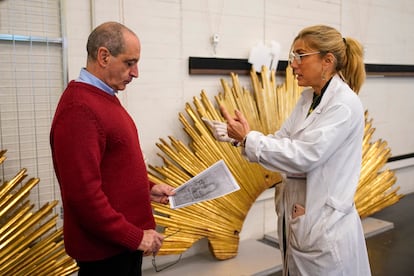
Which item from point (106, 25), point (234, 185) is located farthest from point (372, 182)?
point (106, 25)

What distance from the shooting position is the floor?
8.80ft

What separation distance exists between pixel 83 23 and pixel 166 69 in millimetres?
566

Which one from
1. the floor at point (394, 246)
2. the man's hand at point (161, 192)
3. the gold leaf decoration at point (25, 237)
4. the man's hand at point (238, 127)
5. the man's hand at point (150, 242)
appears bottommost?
the floor at point (394, 246)

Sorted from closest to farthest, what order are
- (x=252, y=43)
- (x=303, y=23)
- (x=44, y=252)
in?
(x=44, y=252)
(x=252, y=43)
(x=303, y=23)

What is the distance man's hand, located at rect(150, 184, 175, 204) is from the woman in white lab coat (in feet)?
1.10

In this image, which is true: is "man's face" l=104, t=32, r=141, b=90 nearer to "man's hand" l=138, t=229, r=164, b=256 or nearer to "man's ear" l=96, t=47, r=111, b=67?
"man's ear" l=96, t=47, r=111, b=67

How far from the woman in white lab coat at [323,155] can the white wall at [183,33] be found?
940 millimetres

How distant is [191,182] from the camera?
1.55 meters

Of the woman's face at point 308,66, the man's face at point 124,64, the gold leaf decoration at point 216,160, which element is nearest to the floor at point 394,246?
the gold leaf decoration at point 216,160

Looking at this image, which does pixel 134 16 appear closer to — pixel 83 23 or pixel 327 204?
pixel 83 23

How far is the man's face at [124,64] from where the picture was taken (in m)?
1.22

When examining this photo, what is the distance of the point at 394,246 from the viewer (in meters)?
A: 3.04

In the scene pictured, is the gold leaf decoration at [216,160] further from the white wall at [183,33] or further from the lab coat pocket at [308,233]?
the lab coat pocket at [308,233]


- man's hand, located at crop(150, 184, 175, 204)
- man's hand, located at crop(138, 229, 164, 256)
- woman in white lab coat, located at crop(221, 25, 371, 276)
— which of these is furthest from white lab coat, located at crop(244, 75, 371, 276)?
man's hand, located at crop(138, 229, 164, 256)
